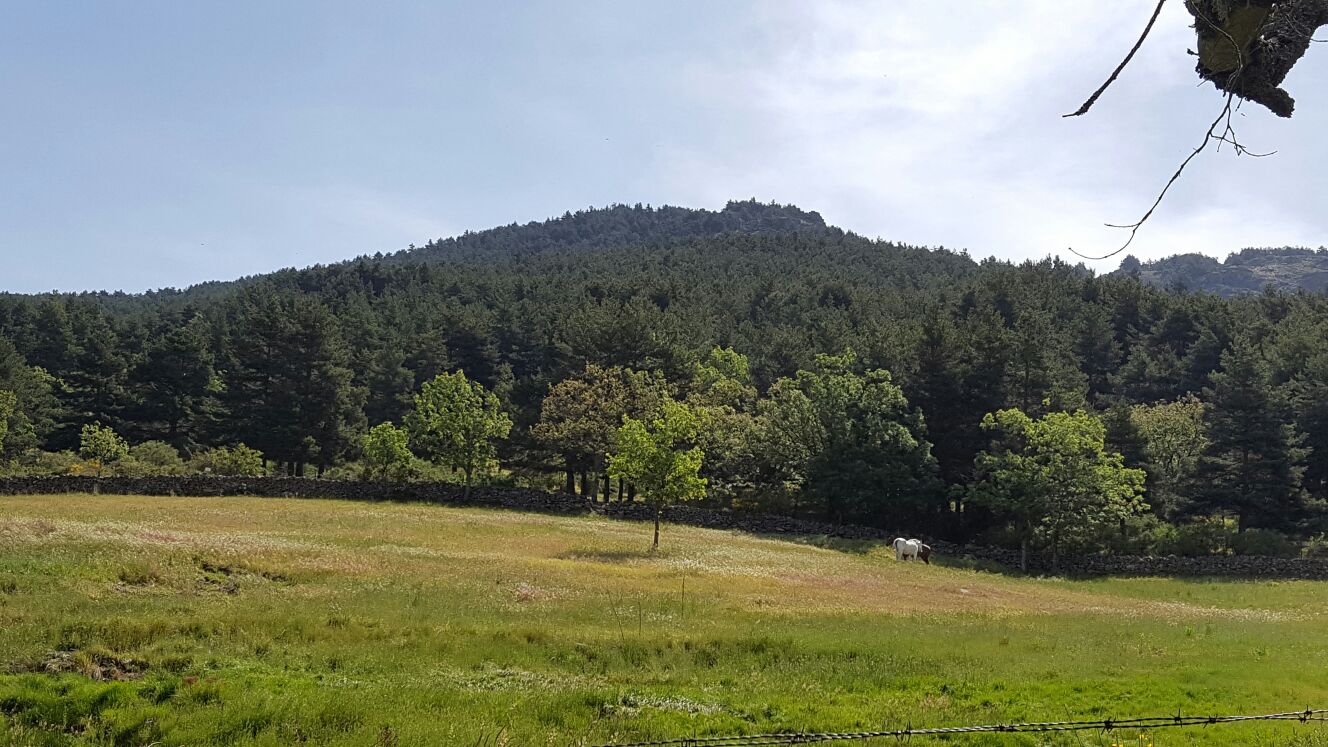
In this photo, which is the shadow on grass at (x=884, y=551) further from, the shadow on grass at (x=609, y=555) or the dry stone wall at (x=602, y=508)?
the shadow on grass at (x=609, y=555)

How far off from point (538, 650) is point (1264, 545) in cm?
5916

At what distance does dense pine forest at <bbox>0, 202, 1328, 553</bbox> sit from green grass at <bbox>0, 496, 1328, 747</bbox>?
2293cm

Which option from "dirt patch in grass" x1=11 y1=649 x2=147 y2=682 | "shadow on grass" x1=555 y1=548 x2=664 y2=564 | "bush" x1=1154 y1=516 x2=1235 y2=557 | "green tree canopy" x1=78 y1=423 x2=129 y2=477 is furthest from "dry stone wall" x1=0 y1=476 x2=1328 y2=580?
"dirt patch in grass" x1=11 y1=649 x2=147 y2=682

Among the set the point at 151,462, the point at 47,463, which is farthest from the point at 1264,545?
the point at 47,463

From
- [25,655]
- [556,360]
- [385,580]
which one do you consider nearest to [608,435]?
[556,360]

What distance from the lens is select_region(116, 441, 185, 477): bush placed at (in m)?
64.9

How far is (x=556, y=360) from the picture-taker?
89562 mm

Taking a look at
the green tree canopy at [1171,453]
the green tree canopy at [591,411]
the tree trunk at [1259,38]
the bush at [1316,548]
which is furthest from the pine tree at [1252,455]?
the tree trunk at [1259,38]

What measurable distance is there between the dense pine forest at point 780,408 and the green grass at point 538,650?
2293 centimetres

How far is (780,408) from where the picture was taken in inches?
2881

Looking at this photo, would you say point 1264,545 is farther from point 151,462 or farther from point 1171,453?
point 151,462

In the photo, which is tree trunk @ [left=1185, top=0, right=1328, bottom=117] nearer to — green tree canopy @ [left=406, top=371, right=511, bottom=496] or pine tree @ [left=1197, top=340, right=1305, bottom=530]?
green tree canopy @ [left=406, top=371, right=511, bottom=496]

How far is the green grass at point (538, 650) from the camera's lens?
450 inches

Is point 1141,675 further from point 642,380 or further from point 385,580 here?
point 642,380
